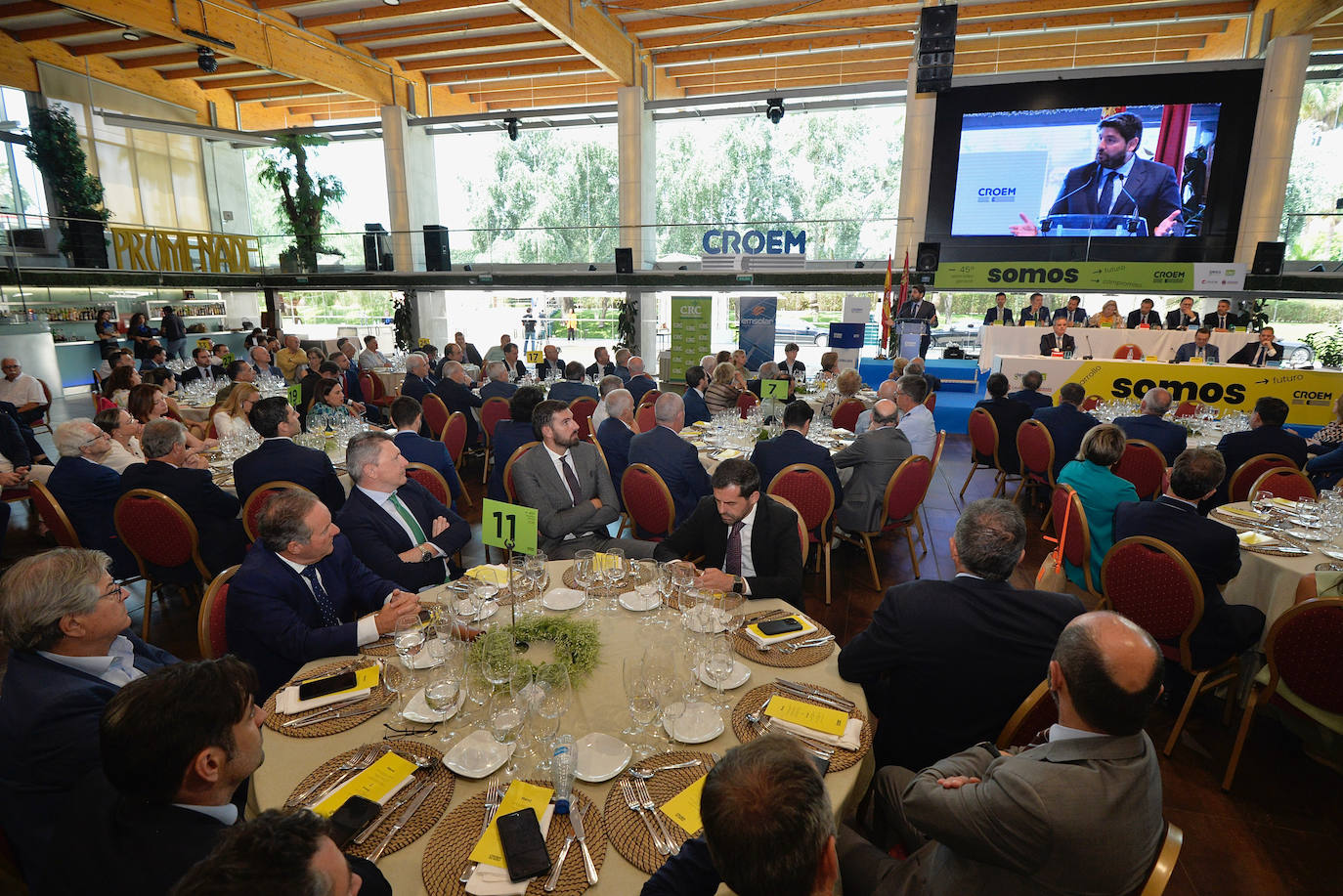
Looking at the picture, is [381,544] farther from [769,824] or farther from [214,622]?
[769,824]

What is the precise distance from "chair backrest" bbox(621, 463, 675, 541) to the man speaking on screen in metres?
13.3

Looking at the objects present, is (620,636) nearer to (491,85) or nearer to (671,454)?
(671,454)

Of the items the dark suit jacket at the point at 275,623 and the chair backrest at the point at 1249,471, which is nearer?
the dark suit jacket at the point at 275,623

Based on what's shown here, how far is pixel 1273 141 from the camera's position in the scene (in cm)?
1245

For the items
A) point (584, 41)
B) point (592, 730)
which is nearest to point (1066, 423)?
point (592, 730)

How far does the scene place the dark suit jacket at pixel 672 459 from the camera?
5004 mm

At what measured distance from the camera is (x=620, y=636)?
2660 mm

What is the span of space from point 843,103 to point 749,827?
681 inches

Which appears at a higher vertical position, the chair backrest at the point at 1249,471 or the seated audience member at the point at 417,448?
the seated audience member at the point at 417,448

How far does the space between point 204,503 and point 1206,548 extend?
234 inches

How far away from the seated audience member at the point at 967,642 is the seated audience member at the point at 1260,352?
437 inches

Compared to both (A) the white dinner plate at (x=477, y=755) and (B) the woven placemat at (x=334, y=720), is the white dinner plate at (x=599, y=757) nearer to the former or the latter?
(A) the white dinner plate at (x=477, y=755)

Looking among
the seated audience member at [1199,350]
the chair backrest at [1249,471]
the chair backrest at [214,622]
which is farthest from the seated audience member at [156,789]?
the seated audience member at [1199,350]

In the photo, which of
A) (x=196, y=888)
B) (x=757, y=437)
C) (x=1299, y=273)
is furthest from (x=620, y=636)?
(x=1299, y=273)
